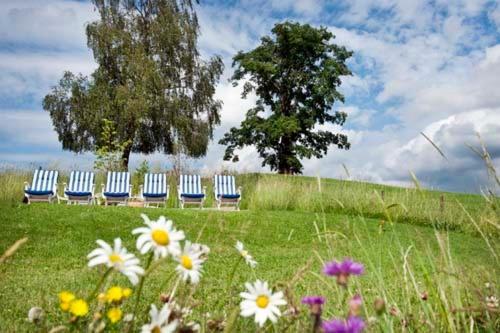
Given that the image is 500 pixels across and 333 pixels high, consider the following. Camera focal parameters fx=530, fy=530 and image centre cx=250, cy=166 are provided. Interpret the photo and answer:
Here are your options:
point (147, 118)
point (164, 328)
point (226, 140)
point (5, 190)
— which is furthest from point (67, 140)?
point (164, 328)

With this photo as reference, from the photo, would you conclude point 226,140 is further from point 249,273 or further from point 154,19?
point 249,273

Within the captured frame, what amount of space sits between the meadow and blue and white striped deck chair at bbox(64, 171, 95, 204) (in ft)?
3.92

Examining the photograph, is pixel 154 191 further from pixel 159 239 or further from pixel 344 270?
pixel 344 270

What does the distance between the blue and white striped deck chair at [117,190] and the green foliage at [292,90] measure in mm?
10549

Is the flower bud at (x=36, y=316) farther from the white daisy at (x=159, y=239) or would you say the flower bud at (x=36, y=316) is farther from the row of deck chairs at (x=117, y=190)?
the row of deck chairs at (x=117, y=190)

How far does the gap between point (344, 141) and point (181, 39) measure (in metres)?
8.93

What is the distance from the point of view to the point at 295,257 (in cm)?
633

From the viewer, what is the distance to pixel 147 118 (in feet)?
67.9

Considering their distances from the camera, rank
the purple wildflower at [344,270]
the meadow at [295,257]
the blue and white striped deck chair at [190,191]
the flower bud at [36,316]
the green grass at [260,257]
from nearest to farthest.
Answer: the purple wildflower at [344,270]
the flower bud at [36,316]
the meadow at [295,257]
the green grass at [260,257]
the blue and white striped deck chair at [190,191]

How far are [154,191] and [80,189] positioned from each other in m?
1.75

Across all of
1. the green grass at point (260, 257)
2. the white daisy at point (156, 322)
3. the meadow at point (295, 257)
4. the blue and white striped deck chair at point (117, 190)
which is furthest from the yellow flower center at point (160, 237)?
the blue and white striped deck chair at point (117, 190)

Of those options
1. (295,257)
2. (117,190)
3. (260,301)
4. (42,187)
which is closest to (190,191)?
(117,190)

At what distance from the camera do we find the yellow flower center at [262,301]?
936 millimetres

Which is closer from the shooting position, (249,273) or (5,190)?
(249,273)
